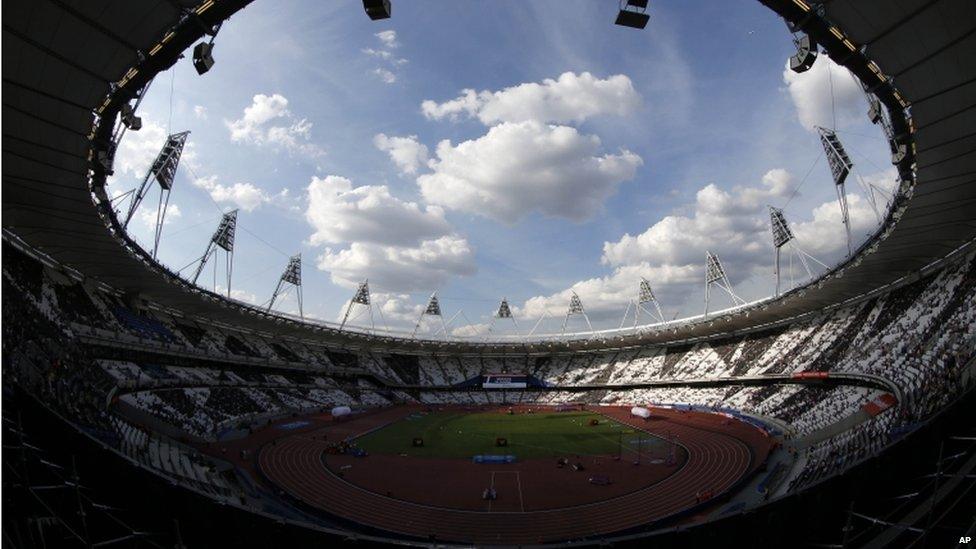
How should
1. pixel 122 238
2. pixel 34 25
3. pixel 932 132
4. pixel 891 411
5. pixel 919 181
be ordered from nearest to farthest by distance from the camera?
pixel 34 25 < pixel 932 132 < pixel 919 181 < pixel 891 411 < pixel 122 238

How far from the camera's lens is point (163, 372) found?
4309cm

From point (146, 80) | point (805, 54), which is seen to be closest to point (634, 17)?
point (805, 54)

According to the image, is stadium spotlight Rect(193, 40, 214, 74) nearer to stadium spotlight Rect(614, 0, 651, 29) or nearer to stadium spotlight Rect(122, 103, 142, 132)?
stadium spotlight Rect(122, 103, 142, 132)

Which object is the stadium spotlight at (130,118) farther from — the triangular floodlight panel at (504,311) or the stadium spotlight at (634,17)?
the triangular floodlight panel at (504,311)

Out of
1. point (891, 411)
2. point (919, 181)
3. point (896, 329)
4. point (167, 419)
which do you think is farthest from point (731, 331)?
point (167, 419)

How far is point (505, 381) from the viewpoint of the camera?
81.0m

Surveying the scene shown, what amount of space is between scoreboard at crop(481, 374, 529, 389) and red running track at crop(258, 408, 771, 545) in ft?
142

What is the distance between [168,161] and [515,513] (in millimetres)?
30599

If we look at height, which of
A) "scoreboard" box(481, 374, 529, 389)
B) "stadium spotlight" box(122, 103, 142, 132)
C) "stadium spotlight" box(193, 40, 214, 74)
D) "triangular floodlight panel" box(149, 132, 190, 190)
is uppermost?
"triangular floodlight panel" box(149, 132, 190, 190)

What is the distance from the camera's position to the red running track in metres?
22.5

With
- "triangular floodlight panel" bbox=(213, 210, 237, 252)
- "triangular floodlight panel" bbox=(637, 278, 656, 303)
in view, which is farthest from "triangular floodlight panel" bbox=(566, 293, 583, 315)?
"triangular floodlight panel" bbox=(213, 210, 237, 252)

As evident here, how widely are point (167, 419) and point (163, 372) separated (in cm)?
950

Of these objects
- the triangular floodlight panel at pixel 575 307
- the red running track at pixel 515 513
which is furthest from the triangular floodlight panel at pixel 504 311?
the red running track at pixel 515 513

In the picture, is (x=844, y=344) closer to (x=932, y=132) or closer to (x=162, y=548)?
Answer: (x=932, y=132)
